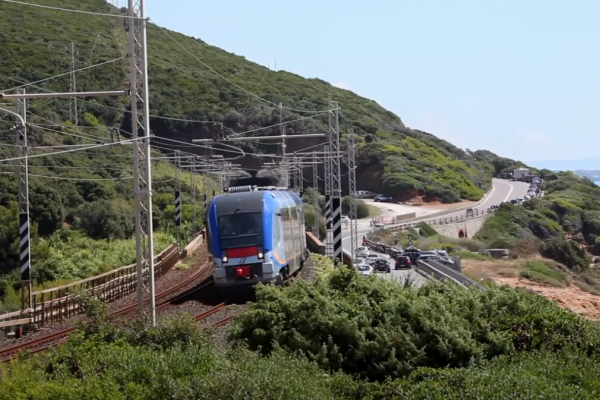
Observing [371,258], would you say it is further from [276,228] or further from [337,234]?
[276,228]

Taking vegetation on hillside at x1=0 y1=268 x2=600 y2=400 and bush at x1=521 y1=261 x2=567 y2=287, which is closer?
vegetation on hillside at x1=0 y1=268 x2=600 y2=400

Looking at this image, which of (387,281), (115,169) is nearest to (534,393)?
(387,281)

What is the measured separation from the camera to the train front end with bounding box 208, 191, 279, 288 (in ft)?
86.5

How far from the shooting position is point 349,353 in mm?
13758

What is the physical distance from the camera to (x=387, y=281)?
54.7ft

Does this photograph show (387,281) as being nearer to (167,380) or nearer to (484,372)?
(484,372)


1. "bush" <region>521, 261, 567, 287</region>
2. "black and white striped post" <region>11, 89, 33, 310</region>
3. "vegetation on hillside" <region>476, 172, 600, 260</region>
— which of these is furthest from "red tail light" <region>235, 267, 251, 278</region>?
"vegetation on hillside" <region>476, 172, 600, 260</region>

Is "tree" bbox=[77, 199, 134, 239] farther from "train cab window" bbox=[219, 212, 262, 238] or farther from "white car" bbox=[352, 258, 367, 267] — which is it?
"train cab window" bbox=[219, 212, 262, 238]

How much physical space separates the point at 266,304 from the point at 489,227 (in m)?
68.2

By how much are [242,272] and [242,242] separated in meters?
0.88

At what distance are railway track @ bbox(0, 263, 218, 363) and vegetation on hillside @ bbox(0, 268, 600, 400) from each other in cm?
242

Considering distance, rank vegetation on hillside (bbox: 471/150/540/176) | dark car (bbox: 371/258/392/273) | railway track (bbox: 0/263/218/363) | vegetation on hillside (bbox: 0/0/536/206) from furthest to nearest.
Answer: vegetation on hillside (bbox: 471/150/540/176)
vegetation on hillside (bbox: 0/0/536/206)
dark car (bbox: 371/258/392/273)
railway track (bbox: 0/263/218/363)

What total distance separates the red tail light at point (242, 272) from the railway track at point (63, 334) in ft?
8.72

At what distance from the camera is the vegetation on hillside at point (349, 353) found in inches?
421
